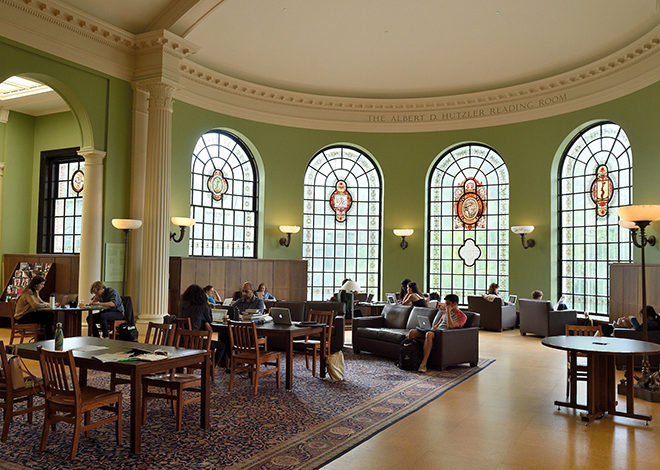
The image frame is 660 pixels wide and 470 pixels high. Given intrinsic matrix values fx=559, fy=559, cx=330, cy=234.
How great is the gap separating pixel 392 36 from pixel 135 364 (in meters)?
8.87

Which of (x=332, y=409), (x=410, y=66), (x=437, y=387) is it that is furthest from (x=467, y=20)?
(x=332, y=409)

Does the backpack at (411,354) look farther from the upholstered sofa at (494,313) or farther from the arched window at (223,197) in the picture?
the arched window at (223,197)

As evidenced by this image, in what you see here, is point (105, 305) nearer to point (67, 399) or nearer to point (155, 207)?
point (155, 207)

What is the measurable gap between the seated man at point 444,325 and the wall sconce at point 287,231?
599cm

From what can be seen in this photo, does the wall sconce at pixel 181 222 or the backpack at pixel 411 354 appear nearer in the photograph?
the backpack at pixel 411 354

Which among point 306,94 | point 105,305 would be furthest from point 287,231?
point 105,305

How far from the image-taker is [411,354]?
25.6 feet

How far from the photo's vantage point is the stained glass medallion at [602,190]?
12008 mm

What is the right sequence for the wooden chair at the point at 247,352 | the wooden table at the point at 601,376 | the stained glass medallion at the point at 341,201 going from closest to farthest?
the wooden table at the point at 601,376 → the wooden chair at the point at 247,352 → the stained glass medallion at the point at 341,201

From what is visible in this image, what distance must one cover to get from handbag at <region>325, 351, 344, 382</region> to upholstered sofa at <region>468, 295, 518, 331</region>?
20.7 feet

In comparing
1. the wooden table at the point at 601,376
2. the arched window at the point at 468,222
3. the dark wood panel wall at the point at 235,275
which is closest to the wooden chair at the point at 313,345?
the wooden table at the point at 601,376

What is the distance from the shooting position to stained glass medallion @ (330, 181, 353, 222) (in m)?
14.7

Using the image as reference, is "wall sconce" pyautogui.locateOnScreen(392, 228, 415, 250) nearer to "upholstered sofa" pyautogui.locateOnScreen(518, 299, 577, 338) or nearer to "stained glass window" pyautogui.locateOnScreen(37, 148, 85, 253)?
"upholstered sofa" pyautogui.locateOnScreen(518, 299, 577, 338)

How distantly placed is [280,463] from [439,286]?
35.2ft
